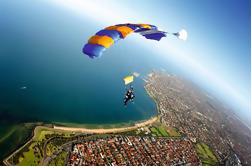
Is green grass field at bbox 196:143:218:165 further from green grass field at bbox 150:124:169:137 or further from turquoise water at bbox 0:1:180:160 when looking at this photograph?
turquoise water at bbox 0:1:180:160

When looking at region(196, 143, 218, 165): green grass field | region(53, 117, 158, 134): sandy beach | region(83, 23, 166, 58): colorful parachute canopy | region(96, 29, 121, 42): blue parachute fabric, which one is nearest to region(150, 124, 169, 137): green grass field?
region(53, 117, 158, 134): sandy beach

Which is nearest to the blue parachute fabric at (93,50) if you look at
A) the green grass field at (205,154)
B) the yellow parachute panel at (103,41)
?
the yellow parachute panel at (103,41)

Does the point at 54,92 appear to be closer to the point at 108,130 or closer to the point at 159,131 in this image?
the point at 108,130

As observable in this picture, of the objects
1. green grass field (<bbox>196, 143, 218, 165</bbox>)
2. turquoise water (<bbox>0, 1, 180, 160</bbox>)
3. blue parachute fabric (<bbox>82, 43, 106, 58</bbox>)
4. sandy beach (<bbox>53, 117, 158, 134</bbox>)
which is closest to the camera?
blue parachute fabric (<bbox>82, 43, 106, 58</bbox>)

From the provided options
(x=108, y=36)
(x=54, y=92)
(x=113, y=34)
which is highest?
(x=113, y=34)

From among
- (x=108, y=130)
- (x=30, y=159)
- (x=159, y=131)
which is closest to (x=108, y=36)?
(x=30, y=159)

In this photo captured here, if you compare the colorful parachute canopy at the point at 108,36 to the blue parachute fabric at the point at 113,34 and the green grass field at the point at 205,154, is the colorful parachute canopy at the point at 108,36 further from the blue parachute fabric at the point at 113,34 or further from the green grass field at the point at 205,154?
the green grass field at the point at 205,154
